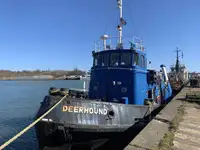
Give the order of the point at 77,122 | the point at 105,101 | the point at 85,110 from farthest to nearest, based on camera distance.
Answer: the point at 105,101
the point at 85,110
the point at 77,122

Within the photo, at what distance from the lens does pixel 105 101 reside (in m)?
10.6

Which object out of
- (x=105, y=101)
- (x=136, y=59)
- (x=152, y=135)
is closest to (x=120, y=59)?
(x=136, y=59)

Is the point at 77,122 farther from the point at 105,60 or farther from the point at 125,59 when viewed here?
the point at 125,59

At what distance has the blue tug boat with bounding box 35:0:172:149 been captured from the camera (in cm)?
844

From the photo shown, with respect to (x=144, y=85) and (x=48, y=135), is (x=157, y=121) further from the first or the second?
(x=48, y=135)

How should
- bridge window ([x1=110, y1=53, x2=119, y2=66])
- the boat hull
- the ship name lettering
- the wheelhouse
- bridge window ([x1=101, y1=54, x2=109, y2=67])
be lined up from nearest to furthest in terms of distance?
the boat hull, the ship name lettering, the wheelhouse, bridge window ([x1=110, y1=53, x2=119, y2=66]), bridge window ([x1=101, y1=54, x2=109, y2=67])

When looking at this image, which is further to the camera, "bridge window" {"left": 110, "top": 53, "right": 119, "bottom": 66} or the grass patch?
"bridge window" {"left": 110, "top": 53, "right": 119, "bottom": 66}

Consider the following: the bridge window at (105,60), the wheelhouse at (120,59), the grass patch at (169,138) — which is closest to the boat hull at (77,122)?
the grass patch at (169,138)

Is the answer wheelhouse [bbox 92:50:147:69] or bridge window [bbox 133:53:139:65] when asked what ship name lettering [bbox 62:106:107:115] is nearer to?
wheelhouse [bbox 92:50:147:69]

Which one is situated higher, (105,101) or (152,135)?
(105,101)

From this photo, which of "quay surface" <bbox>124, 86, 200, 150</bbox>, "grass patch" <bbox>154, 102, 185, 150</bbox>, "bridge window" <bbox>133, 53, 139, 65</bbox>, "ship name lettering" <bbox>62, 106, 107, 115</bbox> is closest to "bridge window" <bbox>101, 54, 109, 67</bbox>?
"bridge window" <bbox>133, 53, 139, 65</bbox>

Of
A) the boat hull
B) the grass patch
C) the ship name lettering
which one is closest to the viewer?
the grass patch

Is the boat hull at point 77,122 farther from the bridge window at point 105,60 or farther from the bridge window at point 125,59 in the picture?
the bridge window at point 105,60

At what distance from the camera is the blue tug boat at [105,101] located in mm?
8438
